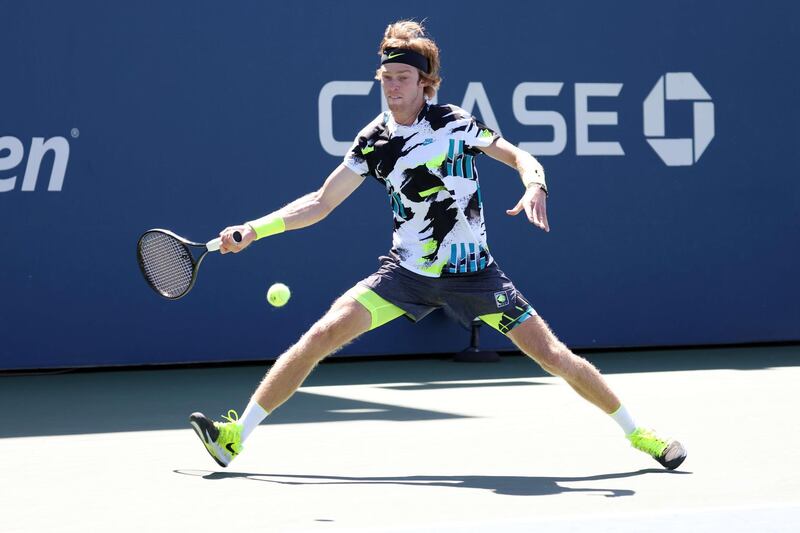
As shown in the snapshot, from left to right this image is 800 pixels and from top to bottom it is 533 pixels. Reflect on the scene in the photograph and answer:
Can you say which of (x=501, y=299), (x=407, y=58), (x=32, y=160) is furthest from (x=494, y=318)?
(x=32, y=160)

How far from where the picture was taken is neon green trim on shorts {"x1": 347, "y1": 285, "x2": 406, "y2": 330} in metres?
5.47

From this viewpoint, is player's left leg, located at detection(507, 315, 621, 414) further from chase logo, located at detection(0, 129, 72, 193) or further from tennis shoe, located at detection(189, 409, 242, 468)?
chase logo, located at detection(0, 129, 72, 193)

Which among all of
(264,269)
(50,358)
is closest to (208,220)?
(264,269)

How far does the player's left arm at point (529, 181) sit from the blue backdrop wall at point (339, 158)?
4528 mm

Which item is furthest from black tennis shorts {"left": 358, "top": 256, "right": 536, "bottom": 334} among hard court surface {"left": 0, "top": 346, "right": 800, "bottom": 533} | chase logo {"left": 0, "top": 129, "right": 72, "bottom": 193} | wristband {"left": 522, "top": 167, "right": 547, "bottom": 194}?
chase logo {"left": 0, "top": 129, "right": 72, "bottom": 193}

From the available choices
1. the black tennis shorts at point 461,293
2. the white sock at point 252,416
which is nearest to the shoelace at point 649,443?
the black tennis shorts at point 461,293

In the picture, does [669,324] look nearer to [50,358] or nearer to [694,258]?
[694,258]

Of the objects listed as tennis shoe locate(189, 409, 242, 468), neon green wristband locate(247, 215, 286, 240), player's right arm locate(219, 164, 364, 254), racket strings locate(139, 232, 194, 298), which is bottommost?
tennis shoe locate(189, 409, 242, 468)

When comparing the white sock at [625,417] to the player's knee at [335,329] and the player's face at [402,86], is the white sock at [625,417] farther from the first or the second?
the player's face at [402,86]

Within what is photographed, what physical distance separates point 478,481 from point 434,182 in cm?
119

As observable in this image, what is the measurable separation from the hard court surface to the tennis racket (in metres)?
0.75

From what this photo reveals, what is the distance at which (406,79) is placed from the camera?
17.9 ft

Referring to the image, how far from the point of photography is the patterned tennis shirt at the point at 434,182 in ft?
17.8

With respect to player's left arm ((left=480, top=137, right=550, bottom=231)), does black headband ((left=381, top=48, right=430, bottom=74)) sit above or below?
above
